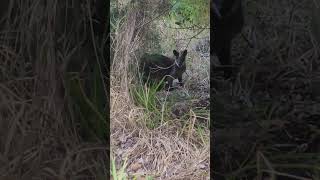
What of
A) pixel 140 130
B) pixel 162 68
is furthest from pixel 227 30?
pixel 140 130

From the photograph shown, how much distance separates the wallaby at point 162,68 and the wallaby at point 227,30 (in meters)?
1.38

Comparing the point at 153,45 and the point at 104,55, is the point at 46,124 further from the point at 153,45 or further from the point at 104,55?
the point at 153,45

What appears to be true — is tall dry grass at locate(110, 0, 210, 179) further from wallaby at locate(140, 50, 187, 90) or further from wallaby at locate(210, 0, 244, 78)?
wallaby at locate(210, 0, 244, 78)

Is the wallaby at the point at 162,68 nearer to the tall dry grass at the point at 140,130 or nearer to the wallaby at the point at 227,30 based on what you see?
the tall dry grass at the point at 140,130

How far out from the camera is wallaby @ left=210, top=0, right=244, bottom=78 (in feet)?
5.77

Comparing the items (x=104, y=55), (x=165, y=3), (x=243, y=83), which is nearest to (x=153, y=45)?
(x=165, y=3)

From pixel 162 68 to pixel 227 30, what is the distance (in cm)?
146

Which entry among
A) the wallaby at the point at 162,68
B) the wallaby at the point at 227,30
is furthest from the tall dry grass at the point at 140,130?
the wallaby at the point at 227,30

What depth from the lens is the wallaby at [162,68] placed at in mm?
3158

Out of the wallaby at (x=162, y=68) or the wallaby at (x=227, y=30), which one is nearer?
the wallaby at (x=227, y=30)

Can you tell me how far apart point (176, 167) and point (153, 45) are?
0.91m

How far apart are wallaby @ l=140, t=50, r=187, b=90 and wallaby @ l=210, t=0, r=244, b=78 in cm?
138

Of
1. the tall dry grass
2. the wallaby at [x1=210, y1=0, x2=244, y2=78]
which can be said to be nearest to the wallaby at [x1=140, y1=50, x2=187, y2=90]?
the tall dry grass

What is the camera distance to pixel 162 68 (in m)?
3.19
